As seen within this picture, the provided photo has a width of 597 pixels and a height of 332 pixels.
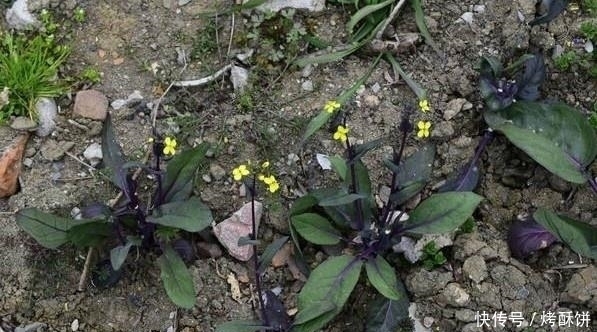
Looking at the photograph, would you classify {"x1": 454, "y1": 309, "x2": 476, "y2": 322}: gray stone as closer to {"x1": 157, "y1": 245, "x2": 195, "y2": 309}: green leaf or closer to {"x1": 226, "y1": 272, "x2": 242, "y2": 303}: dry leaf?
{"x1": 226, "y1": 272, "x2": 242, "y2": 303}: dry leaf

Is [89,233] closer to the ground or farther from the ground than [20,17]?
closer to the ground

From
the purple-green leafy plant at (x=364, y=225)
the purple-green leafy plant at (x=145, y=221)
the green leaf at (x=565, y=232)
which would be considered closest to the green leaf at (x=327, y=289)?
the purple-green leafy plant at (x=364, y=225)

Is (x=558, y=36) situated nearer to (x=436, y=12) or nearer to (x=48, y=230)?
(x=436, y=12)

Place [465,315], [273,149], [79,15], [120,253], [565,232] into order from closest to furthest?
[120,253]
[565,232]
[465,315]
[273,149]
[79,15]

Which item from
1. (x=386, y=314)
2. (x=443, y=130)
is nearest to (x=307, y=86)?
(x=443, y=130)

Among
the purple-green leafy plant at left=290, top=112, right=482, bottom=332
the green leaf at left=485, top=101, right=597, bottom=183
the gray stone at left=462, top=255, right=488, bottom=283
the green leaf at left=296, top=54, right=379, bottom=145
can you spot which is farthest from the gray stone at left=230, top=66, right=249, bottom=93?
the gray stone at left=462, top=255, right=488, bottom=283

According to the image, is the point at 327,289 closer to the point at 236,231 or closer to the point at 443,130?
the point at 236,231

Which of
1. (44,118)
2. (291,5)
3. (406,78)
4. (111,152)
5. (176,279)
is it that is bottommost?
(176,279)

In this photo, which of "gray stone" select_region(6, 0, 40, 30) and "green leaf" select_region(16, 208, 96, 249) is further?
"gray stone" select_region(6, 0, 40, 30)
